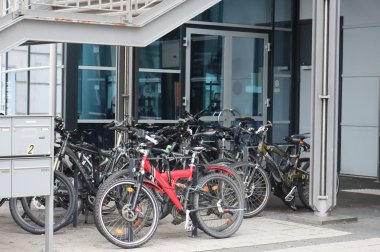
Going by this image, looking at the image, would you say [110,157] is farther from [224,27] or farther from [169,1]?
[224,27]

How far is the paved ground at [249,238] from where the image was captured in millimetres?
7574

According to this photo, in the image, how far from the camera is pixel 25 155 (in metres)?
6.81

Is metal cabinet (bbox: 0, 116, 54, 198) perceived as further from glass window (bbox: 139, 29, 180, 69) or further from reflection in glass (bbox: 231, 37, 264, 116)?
reflection in glass (bbox: 231, 37, 264, 116)

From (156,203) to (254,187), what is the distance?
2250mm

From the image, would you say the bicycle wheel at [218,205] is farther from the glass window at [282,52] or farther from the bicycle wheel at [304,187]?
the glass window at [282,52]

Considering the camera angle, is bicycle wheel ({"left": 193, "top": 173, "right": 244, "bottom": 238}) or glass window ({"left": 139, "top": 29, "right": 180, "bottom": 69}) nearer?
bicycle wheel ({"left": 193, "top": 173, "right": 244, "bottom": 238})

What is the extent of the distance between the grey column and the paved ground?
44 cm

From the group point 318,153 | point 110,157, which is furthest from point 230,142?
point 110,157

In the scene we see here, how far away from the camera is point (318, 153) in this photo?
910 centimetres

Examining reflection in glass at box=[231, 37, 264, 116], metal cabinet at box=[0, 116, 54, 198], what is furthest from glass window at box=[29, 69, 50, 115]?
metal cabinet at box=[0, 116, 54, 198]

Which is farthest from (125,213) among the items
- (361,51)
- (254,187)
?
(361,51)

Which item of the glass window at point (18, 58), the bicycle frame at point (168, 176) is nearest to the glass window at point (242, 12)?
the glass window at point (18, 58)

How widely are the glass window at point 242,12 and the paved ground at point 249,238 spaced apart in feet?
18.1

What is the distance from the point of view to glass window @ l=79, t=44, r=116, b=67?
507 inches
